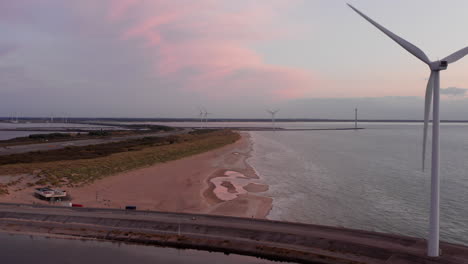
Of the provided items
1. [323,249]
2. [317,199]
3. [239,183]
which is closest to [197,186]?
[239,183]

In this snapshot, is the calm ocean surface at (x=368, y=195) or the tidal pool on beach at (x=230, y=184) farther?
the tidal pool on beach at (x=230, y=184)

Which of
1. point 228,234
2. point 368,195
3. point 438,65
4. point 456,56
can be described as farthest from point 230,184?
point 456,56

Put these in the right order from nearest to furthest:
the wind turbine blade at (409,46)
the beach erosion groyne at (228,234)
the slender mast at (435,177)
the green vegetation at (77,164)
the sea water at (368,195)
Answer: the slender mast at (435,177)
the wind turbine blade at (409,46)
the beach erosion groyne at (228,234)
the sea water at (368,195)
the green vegetation at (77,164)

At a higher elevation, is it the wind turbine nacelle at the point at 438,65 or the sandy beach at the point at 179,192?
Answer: the wind turbine nacelle at the point at 438,65

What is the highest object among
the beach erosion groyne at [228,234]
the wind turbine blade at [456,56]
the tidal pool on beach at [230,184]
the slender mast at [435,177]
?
the wind turbine blade at [456,56]

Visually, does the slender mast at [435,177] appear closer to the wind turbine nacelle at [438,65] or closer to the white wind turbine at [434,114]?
the white wind turbine at [434,114]

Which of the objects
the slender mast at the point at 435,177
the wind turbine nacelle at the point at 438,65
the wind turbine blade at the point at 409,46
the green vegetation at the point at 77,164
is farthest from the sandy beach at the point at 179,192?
the wind turbine nacelle at the point at 438,65

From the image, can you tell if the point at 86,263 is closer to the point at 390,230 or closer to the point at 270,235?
the point at 270,235


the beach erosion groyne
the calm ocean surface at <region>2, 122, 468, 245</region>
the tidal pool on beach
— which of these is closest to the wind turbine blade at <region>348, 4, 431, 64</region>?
the beach erosion groyne

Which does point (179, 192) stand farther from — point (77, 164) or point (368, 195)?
point (368, 195)
